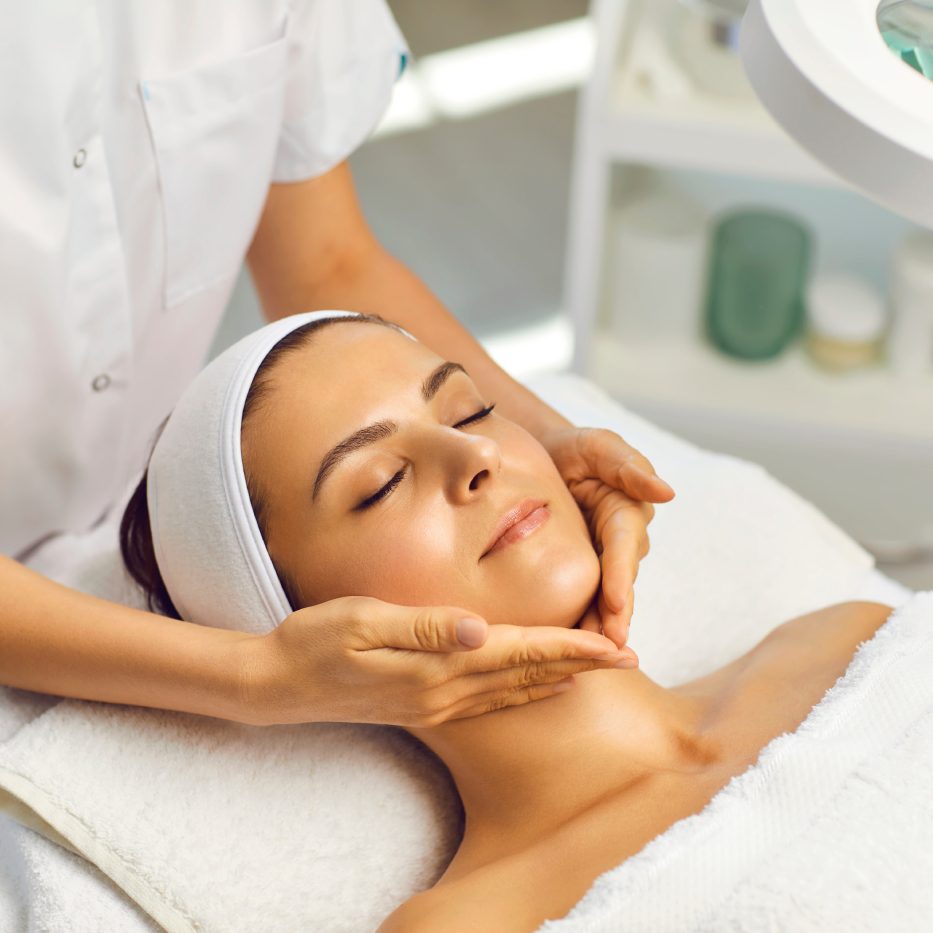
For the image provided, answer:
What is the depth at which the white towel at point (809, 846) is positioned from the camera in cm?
93

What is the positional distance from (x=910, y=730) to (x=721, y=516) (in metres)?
0.46


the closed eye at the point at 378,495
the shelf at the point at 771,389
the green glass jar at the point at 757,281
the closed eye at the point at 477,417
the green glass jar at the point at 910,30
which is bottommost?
the shelf at the point at 771,389

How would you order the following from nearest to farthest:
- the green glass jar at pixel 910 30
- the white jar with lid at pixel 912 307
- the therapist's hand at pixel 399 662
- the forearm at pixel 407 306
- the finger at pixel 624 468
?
the green glass jar at pixel 910 30 < the therapist's hand at pixel 399 662 < the finger at pixel 624 468 < the forearm at pixel 407 306 < the white jar with lid at pixel 912 307

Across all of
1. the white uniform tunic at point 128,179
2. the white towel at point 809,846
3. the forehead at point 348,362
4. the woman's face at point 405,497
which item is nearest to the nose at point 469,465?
the woman's face at point 405,497

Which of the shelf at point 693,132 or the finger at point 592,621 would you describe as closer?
the finger at point 592,621

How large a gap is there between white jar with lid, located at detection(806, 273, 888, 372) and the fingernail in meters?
1.52

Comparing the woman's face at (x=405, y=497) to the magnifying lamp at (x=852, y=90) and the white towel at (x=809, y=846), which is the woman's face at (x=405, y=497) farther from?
the magnifying lamp at (x=852, y=90)

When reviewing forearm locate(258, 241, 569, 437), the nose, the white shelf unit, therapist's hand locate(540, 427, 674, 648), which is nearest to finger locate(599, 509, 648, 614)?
therapist's hand locate(540, 427, 674, 648)

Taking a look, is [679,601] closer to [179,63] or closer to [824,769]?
[824,769]

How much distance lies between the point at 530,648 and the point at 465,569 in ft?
0.44

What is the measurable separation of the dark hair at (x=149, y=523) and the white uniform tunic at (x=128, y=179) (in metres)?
0.11

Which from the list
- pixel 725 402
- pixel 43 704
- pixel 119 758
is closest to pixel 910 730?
pixel 119 758

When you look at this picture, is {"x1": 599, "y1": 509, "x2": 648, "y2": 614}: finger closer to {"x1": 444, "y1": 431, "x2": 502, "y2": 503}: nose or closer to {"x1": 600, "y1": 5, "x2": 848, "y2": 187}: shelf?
{"x1": 444, "y1": 431, "x2": 502, "y2": 503}: nose

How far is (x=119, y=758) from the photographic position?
46.1 inches
